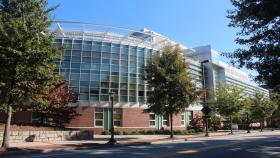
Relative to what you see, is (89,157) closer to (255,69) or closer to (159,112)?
(255,69)

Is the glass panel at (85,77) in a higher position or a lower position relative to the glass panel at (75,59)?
lower

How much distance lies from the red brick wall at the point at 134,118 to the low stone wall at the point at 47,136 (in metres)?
14.7

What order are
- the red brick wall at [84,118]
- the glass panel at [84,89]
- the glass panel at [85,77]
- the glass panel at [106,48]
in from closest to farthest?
the red brick wall at [84,118], the glass panel at [84,89], the glass panel at [85,77], the glass panel at [106,48]

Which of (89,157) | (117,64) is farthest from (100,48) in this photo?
(89,157)

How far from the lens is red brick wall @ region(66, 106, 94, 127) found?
40000 millimetres

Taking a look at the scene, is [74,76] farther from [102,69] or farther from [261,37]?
[261,37]

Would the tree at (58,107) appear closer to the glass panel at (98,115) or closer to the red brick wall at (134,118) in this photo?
the glass panel at (98,115)

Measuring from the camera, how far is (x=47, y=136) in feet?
79.6

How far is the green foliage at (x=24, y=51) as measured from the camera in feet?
55.4

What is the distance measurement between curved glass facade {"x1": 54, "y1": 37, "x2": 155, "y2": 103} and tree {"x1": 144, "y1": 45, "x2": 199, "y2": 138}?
11787 mm

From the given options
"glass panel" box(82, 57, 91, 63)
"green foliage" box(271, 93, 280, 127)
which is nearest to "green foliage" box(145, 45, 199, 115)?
"glass panel" box(82, 57, 91, 63)

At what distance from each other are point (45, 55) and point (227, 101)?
33.3 m

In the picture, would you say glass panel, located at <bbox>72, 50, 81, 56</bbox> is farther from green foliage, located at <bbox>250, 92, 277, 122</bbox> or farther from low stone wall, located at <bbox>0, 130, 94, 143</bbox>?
green foliage, located at <bbox>250, 92, 277, 122</bbox>

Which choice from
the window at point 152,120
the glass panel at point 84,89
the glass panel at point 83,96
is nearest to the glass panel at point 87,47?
the glass panel at point 84,89
